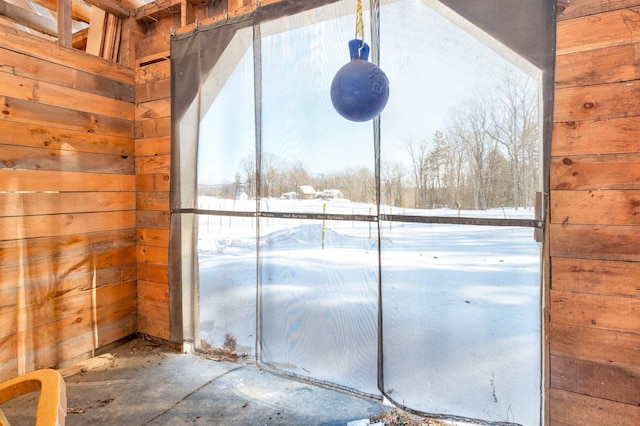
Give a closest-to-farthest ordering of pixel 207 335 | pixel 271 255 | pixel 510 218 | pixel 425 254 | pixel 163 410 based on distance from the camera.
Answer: pixel 510 218, pixel 425 254, pixel 163 410, pixel 271 255, pixel 207 335

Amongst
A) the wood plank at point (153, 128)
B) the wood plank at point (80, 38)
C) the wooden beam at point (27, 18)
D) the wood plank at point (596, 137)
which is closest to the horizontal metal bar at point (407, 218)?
the wood plank at point (596, 137)

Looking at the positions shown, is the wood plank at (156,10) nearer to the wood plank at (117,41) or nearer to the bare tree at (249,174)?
the wood plank at (117,41)

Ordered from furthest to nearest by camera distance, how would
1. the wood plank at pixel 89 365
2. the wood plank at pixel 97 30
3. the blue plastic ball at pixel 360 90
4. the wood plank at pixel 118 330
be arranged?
the wood plank at pixel 97 30 < the wood plank at pixel 118 330 < the wood plank at pixel 89 365 < the blue plastic ball at pixel 360 90

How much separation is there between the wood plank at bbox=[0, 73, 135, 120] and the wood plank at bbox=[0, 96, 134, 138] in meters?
0.03

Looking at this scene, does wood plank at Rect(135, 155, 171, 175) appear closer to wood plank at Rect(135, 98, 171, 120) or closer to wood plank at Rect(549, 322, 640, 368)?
wood plank at Rect(135, 98, 171, 120)

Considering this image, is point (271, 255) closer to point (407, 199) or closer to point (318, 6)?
point (407, 199)

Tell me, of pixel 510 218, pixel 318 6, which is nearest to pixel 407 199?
pixel 510 218

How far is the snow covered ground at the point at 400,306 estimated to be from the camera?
4.95 ft

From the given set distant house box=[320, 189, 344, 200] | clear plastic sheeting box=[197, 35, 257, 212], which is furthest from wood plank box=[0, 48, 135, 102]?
distant house box=[320, 189, 344, 200]

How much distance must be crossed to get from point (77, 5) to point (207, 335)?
2690 millimetres

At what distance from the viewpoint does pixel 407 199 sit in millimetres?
1662

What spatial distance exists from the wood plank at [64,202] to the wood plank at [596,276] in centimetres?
271

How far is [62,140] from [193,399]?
180 cm

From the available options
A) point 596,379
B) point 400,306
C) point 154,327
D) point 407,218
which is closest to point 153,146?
point 154,327
